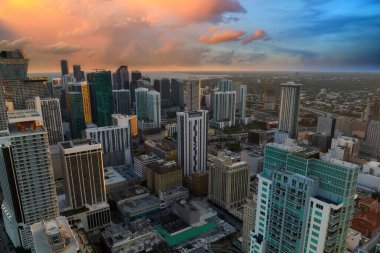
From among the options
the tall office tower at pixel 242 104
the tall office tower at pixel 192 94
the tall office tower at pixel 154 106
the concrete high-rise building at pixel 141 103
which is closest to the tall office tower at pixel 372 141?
the tall office tower at pixel 242 104

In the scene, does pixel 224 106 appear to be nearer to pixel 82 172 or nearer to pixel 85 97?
pixel 85 97

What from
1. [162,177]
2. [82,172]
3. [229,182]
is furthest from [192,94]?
[82,172]

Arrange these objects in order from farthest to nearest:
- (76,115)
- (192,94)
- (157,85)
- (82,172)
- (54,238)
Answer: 1. (157,85)
2. (192,94)
3. (76,115)
4. (82,172)
5. (54,238)

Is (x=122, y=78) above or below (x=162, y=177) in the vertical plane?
above

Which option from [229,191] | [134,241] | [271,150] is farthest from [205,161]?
[271,150]

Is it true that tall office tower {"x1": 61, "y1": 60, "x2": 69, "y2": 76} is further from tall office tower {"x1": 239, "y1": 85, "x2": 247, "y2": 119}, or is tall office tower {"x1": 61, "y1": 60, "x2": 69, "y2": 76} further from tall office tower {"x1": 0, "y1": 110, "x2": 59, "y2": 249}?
tall office tower {"x1": 0, "y1": 110, "x2": 59, "y2": 249}

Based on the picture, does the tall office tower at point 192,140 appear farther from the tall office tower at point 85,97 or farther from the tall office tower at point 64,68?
the tall office tower at point 64,68
